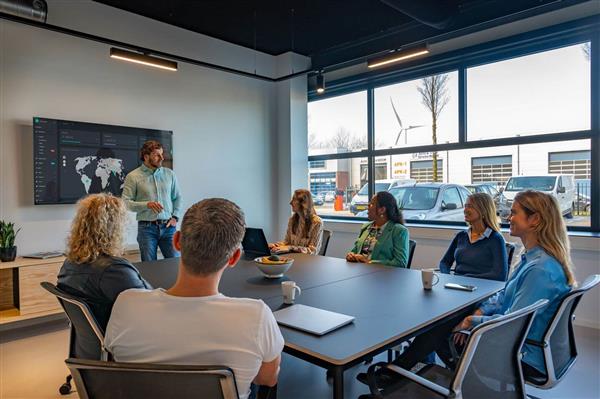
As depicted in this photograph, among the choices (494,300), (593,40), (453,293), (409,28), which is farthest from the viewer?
(409,28)

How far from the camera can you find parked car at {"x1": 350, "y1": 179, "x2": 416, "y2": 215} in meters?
5.36

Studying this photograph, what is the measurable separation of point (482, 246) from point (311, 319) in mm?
1625

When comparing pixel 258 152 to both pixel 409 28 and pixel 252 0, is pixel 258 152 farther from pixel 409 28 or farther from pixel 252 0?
pixel 409 28

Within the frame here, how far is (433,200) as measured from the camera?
4.89 metres

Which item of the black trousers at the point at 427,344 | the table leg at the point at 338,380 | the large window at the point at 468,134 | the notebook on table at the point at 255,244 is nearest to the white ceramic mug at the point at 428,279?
the black trousers at the point at 427,344

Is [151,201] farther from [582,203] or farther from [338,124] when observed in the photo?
[582,203]

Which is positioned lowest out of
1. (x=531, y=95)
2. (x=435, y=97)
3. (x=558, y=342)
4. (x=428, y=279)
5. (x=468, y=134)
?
(x=558, y=342)

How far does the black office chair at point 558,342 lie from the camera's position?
63.9 inches

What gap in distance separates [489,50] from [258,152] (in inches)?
127

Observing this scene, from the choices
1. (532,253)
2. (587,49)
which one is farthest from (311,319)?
(587,49)

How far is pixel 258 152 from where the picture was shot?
5816mm

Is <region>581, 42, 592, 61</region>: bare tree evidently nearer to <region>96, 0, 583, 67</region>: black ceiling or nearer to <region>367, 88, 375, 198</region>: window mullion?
<region>96, 0, 583, 67</region>: black ceiling

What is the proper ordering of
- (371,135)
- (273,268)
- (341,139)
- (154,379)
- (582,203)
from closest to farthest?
1. (154,379)
2. (273,268)
3. (582,203)
4. (371,135)
5. (341,139)

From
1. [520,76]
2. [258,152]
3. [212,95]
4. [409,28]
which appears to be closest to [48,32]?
[212,95]
